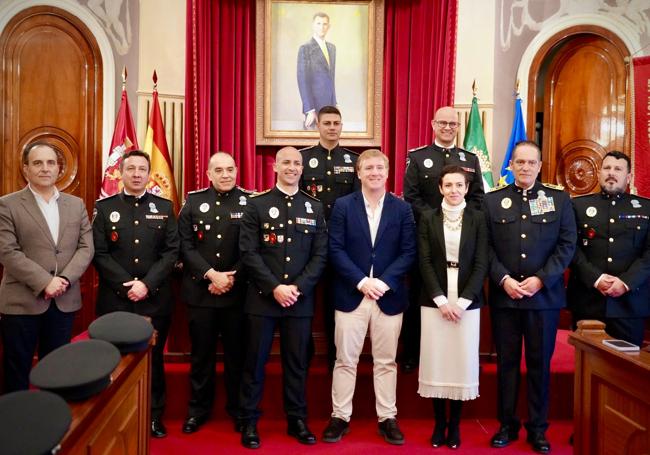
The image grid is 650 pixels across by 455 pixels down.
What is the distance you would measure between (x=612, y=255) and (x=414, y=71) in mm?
2697

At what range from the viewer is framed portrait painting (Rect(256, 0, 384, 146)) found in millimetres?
5266

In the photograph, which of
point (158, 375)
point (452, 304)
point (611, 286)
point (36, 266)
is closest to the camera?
point (36, 266)

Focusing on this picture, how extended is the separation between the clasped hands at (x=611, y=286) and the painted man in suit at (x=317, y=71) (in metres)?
2.99

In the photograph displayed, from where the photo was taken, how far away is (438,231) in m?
3.07

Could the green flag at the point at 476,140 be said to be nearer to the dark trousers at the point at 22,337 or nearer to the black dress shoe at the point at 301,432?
the black dress shoe at the point at 301,432

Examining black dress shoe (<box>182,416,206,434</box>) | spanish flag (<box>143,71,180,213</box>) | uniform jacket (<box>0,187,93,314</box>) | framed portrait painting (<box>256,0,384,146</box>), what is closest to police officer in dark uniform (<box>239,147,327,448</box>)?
black dress shoe (<box>182,416,206,434</box>)

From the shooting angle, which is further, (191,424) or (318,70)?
(318,70)

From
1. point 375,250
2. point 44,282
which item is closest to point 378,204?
point 375,250

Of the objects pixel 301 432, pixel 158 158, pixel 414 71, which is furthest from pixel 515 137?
pixel 301 432

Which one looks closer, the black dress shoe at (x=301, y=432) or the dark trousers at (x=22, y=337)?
the dark trousers at (x=22, y=337)

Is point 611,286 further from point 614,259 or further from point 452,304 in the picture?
point 452,304

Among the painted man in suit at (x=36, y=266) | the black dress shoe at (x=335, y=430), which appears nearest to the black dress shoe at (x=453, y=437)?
the black dress shoe at (x=335, y=430)

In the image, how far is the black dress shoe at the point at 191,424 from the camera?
3.20 m

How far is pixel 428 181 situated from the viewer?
359cm
